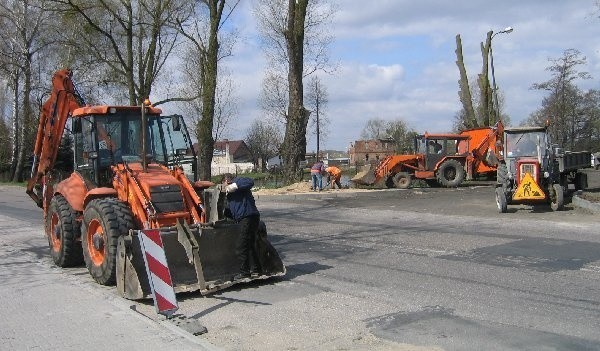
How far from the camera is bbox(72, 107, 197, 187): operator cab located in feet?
33.4

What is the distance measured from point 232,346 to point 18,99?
179 ft

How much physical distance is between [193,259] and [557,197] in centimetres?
1281

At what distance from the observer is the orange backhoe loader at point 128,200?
26.9 ft

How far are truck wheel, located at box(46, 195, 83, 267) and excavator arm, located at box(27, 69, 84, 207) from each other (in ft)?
4.43

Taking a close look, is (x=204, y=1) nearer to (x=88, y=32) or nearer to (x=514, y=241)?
(x=88, y=32)

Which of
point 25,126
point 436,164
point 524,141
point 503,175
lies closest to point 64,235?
point 503,175

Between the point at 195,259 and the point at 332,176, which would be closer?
the point at 195,259

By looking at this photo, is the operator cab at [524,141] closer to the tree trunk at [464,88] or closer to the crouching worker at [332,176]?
the crouching worker at [332,176]

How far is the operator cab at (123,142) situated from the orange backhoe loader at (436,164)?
18.6 meters

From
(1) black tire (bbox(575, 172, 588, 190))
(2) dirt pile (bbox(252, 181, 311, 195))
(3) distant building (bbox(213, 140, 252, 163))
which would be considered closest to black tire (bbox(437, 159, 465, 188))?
(2) dirt pile (bbox(252, 181, 311, 195))

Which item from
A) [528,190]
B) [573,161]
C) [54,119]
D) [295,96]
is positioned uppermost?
[295,96]

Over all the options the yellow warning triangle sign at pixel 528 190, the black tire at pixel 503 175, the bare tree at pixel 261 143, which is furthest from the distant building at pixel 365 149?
the yellow warning triangle sign at pixel 528 190

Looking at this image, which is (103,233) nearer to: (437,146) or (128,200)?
(128,200)

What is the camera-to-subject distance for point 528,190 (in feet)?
57.1
